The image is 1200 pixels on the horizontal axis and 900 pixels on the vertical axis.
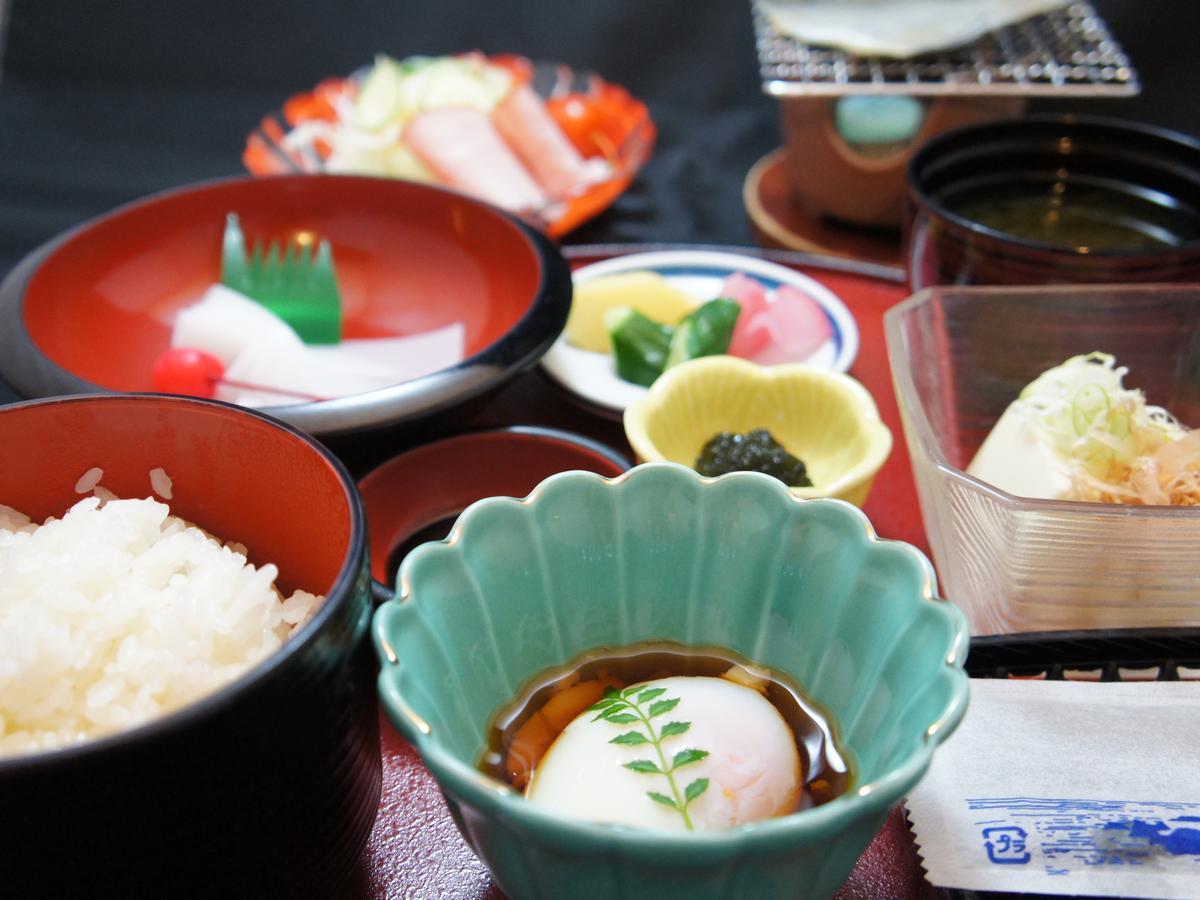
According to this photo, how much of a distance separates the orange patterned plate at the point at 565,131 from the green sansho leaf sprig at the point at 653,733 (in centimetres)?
117

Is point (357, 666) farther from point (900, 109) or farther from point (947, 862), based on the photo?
point (900, 109)

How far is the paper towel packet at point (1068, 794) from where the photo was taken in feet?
2.19

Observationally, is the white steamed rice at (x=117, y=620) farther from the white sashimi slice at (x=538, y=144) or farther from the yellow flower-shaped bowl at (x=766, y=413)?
the white sashimi slice at (x=538, y=144)

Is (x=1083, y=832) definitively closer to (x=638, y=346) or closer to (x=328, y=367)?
(x=638, y=346)

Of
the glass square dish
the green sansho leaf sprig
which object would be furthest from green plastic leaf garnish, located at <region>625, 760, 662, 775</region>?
the glass square dish

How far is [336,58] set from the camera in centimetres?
267

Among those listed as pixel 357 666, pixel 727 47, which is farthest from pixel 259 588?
pixel 727 47

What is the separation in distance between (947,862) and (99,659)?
1.72 feet

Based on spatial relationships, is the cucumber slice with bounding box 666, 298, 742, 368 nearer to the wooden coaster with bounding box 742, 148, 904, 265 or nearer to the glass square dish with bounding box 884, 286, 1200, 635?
the glass square dish with bounding box 884, 286, 1200, 635

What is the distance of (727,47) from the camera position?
261 centimetres

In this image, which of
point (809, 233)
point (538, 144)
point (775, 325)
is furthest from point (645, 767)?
point (538, 144)

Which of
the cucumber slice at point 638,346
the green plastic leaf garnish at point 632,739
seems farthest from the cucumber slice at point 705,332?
the green plastic leaf garnish at point 632,739

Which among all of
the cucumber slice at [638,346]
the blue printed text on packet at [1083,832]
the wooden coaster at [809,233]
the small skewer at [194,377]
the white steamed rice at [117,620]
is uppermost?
the white steamed rice at [117,620]

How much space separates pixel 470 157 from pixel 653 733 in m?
1.44
